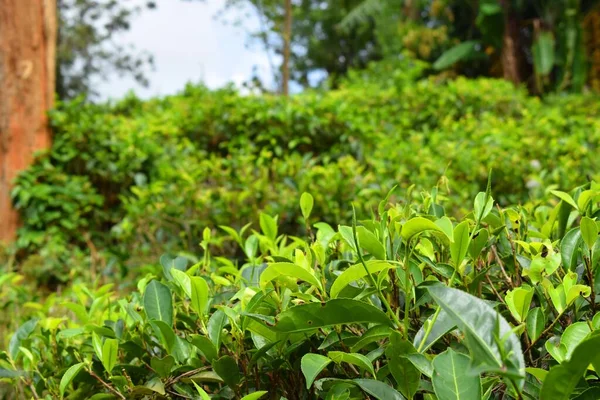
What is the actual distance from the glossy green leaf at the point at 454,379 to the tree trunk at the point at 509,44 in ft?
39.4

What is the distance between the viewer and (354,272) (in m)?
0.69

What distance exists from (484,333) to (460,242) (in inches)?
9.9

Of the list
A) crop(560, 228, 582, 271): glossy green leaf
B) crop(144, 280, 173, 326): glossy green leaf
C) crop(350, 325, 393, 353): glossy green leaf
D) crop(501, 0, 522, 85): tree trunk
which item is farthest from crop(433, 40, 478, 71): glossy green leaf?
crop(350, 325, 393, 353): glossy green leaf

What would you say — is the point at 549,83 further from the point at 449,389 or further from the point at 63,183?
the point at 449,389

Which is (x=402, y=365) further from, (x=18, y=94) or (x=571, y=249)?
(x=18, y=94)

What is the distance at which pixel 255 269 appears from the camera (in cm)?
105

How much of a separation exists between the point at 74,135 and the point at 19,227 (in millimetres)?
797

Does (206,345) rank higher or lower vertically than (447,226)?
lower

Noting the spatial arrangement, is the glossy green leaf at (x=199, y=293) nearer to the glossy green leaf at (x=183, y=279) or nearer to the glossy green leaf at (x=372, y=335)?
the glossy green leaf at (x=183, y=279)

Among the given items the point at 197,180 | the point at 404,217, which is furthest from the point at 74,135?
the point at 404,217

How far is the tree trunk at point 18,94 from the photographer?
3.95 meters

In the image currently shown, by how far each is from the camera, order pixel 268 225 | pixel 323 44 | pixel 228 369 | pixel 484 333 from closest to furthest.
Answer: pixel 484 333
pixel 228 369
pixel 268 225
pixel 323 44

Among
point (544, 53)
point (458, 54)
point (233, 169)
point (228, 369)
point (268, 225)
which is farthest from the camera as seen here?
point (458, 54)

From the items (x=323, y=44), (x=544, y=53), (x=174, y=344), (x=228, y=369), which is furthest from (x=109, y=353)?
(x=323, y=44)
